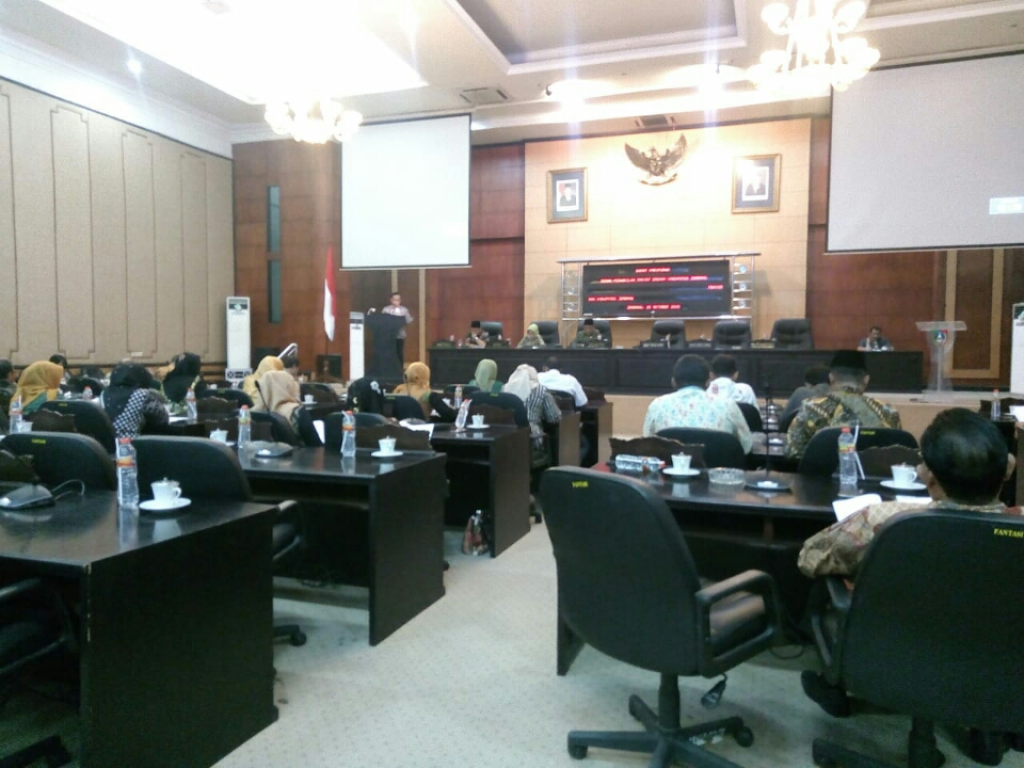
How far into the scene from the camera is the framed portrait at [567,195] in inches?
456

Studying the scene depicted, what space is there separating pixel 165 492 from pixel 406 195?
811 centimetres

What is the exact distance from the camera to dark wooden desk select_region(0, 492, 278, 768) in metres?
1.65

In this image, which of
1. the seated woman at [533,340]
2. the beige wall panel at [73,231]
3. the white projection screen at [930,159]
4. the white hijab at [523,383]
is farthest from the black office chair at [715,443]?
the beige wall panel at [73,231]

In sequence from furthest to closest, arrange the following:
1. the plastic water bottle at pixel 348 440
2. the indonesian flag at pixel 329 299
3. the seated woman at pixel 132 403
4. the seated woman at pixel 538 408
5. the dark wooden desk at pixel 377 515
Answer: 1. the indonesian flag at pixel 329 299
2. the seated woman at pixel 538 408
3. the seated woman at pixel 132 403
4. the plastic water bottle at pixel 348 440
5. the dark wooden desk at pixel 377 515

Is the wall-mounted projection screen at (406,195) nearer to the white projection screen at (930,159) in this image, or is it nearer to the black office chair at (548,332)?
the black office chair at (548,332)

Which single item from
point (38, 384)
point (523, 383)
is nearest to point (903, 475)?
point (523, 383)

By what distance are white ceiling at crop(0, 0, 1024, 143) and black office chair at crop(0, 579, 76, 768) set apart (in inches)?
254

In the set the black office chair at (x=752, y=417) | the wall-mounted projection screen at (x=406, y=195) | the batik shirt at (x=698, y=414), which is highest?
the wall-mounted projection screen at (x=406, y=195)

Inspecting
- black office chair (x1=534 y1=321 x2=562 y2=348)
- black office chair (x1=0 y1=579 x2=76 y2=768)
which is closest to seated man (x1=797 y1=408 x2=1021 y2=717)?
black office chair (x1=0 y1=579 x2=76 y2=768)

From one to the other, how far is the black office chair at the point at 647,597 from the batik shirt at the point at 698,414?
151 centimetres

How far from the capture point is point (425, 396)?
508 centimetres

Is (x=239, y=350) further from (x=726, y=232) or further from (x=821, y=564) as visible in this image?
(x=821, y=564)

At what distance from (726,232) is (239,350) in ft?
25.6

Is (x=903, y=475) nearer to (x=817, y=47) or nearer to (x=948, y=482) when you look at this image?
(x=948, y=482)
